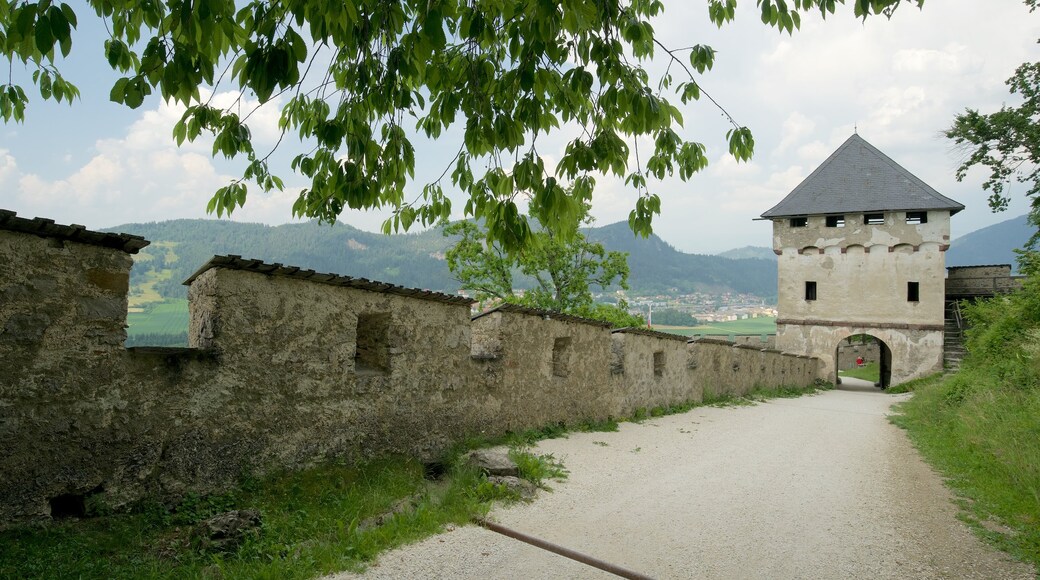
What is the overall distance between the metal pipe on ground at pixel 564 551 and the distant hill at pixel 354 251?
31819 mm

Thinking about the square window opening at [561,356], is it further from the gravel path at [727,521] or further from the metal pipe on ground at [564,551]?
the metal pipe on ground at [564,551]

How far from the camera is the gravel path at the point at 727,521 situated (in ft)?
12.6

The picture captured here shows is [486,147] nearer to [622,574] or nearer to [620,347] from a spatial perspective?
[622,574]

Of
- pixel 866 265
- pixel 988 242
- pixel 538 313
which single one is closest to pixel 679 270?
pixel 866 265

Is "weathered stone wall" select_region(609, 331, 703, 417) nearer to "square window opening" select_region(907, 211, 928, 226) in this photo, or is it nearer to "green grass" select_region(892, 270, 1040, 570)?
"green grass" select_region(892, 270, 1040, 570)

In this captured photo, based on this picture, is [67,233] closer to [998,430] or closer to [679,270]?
[998,430]

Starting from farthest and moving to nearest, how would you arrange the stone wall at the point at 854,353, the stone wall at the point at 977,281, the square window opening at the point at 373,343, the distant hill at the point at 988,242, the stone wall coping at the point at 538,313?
the distant hill at the point at 988,242 < the stone wall at the point at 854,353 < the stone wall at the point at 977,281 < the stone wall coping at the point at 538,313 < the square window opening at the point at 373,343

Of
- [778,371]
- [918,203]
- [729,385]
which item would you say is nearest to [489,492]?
[729,385]

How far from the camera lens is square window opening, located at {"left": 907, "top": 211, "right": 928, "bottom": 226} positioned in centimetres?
2706

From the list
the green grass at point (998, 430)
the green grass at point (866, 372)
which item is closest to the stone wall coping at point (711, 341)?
the green grass at point (998, 430)

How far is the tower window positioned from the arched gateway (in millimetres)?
37

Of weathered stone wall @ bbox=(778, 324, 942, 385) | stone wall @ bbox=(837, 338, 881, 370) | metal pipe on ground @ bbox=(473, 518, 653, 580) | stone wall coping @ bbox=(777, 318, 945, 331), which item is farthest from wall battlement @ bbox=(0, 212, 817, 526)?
stone wall @ bbox=(837, 338, 881, 370)

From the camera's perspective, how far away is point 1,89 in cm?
455

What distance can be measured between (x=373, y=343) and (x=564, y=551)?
293cm
